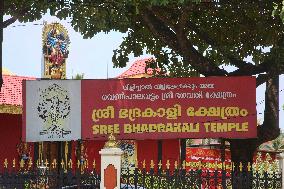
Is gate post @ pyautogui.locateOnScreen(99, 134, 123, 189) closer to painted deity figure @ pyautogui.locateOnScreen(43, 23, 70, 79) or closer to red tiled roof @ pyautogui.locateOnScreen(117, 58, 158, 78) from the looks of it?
painted deity figure @ pyautogui.locateOnScreen(43, 23, 70, 79)

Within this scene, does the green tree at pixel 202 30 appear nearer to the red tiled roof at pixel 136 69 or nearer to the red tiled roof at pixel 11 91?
the red tiled roof at pixel 11 91

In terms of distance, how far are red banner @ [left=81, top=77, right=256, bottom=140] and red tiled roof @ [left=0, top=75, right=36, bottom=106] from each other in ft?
23.1

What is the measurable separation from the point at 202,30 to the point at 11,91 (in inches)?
334

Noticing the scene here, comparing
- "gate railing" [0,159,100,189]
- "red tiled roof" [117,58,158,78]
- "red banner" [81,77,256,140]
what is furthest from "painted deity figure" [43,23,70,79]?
"gate railing" [0,159,100,189]

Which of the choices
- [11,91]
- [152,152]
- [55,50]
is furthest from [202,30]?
[152,152]

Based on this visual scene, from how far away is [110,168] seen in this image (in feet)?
40.4

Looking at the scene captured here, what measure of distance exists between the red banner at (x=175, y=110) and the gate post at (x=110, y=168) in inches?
95.9

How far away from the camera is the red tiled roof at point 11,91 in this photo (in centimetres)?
2122

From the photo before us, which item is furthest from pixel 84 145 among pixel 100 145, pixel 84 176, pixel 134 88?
pixel 84 176

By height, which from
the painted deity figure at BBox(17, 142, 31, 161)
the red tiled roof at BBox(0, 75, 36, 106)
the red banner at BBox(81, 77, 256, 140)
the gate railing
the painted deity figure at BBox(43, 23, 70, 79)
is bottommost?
the gate railing

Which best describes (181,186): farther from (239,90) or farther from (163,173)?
(239,90)

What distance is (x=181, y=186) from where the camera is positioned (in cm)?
1247

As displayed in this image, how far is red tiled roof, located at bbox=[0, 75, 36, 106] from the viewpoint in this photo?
2122cm

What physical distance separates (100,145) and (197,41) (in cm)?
797
